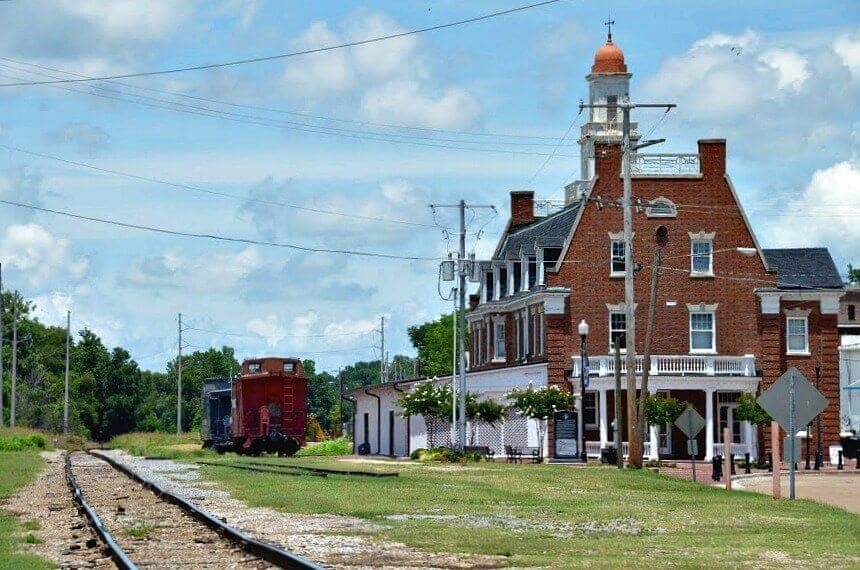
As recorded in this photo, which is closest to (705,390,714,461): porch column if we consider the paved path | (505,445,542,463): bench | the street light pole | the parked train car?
the street light pole

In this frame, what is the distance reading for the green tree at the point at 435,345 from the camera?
496 feet

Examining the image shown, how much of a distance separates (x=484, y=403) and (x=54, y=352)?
351 feet

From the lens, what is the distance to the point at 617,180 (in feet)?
233

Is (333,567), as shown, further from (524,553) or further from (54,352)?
(54,352)

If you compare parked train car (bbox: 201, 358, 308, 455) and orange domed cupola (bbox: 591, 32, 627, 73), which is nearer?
parked train car (bbox: 201, 358, 308, 455)

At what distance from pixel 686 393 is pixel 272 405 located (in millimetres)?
18094

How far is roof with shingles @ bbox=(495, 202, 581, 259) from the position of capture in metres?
73.8

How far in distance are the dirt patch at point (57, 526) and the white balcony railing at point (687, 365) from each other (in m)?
33.1

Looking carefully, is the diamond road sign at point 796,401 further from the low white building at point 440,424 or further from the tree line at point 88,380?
the tree line at point 88,380

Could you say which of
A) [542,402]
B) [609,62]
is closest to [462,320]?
[542,402]

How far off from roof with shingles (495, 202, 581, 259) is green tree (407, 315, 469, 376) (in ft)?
207

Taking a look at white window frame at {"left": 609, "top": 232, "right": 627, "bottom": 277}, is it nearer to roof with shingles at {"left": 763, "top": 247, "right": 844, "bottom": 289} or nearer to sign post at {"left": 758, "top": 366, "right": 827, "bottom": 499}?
roof with shingles at {"left": 763, "top": 247, "right": 844, "bottom": 289}

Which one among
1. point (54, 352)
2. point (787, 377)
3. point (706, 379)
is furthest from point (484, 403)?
point (54, 352)

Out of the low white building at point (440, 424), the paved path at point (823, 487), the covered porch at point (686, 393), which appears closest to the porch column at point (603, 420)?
the covered porch at point (686, 393)
